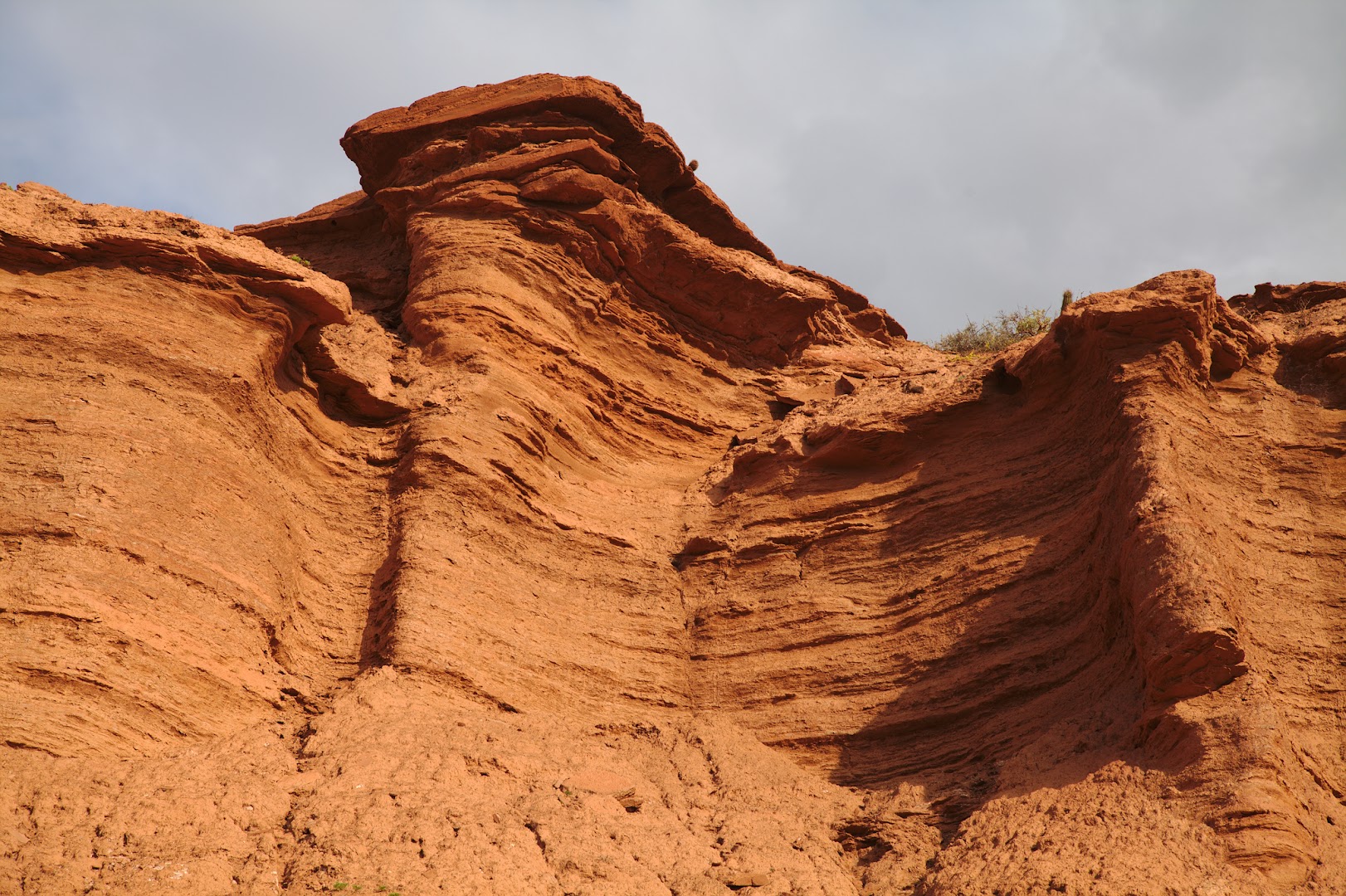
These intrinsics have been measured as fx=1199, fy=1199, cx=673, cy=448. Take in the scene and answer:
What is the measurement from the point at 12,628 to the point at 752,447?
28.4ft

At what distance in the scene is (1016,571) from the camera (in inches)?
478

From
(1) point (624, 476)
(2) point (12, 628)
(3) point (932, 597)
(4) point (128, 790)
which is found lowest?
(4) point (128, 790)

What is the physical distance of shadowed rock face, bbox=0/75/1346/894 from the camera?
8859mm

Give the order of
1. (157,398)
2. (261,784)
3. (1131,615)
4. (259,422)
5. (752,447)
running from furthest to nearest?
(752,447), (259,422), (157,398), (1131,615), (261,784)

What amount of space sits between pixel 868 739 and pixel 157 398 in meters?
7.58

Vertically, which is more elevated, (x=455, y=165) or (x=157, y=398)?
(x=455, y=165)

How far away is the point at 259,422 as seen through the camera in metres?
12.3

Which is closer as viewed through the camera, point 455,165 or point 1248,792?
point 1248,792

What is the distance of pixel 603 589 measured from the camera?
1319 centimetres

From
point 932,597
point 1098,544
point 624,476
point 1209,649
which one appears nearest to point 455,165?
point 624,476

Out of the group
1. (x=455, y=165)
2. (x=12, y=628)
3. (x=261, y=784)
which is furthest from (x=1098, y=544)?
(x=455, y=165)

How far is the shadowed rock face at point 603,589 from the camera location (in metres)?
8.86

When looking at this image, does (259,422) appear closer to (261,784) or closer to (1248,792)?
(261,784)

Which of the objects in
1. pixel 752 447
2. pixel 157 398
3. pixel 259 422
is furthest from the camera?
pixel 752 447
